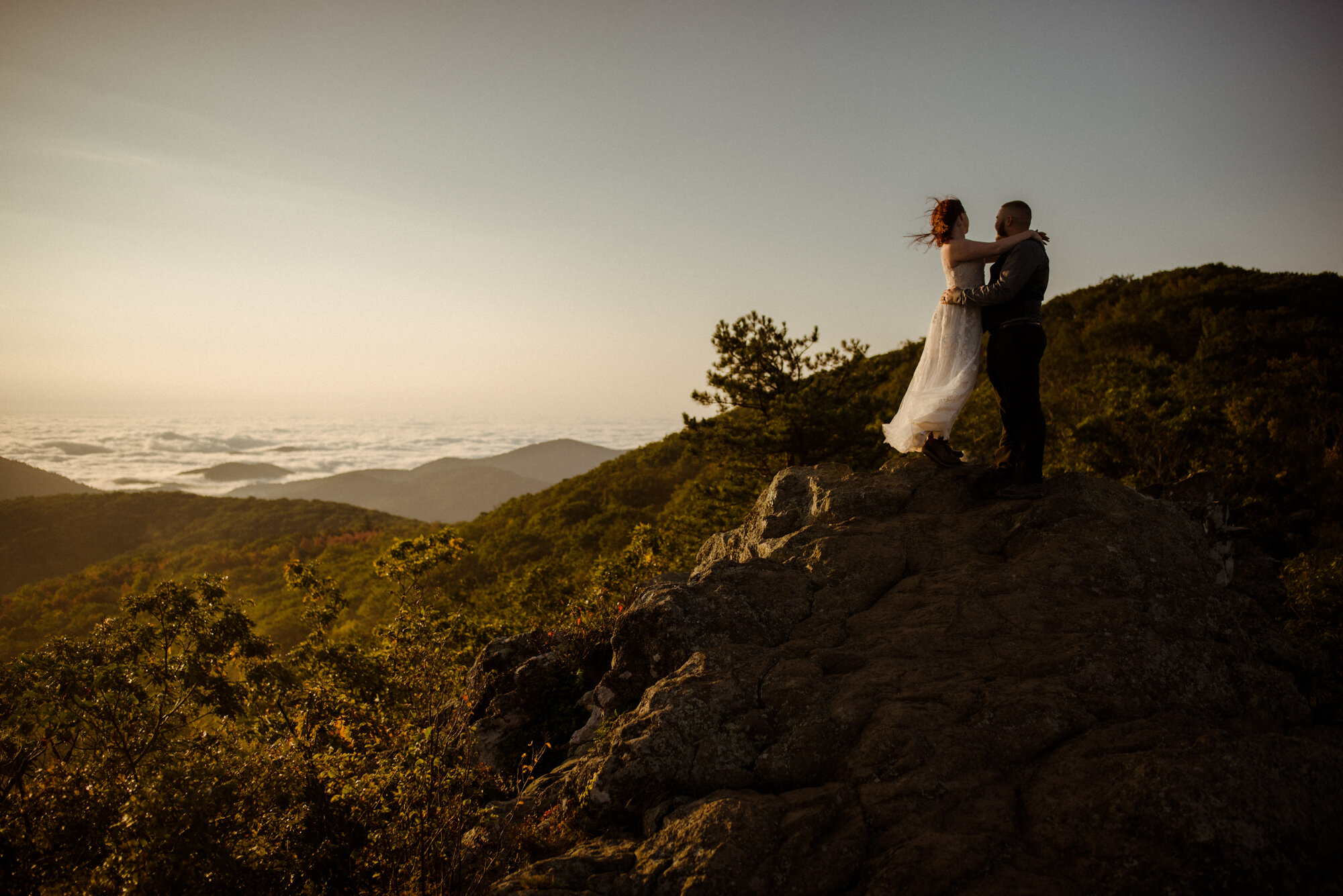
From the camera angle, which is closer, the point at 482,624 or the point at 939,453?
the point at 939,453

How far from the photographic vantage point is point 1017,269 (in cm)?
539

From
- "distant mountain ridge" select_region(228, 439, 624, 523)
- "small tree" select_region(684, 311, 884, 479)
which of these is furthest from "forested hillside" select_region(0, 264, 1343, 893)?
"distant mountain ridge" select_region(228, 439, 624, 523)

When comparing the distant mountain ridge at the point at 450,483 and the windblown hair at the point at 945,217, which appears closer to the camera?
the windblown hair at the point at 945,217

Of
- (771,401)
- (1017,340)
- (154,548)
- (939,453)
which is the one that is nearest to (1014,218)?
(1017,340)

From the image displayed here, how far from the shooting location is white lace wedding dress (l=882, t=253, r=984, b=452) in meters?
6.02

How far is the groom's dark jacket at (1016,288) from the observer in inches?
212

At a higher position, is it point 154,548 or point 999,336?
point 999,336

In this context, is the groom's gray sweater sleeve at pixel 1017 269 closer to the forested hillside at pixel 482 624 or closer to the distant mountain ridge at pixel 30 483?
the forested hillside at pixel 482 624

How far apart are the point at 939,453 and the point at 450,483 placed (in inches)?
5830

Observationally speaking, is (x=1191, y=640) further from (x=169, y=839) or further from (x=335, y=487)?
(x=335, y=487)

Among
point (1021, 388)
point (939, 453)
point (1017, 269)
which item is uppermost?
point (1017, 269)

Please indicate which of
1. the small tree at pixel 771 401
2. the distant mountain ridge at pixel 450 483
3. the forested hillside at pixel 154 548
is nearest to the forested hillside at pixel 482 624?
the small tree at pixel 771 401

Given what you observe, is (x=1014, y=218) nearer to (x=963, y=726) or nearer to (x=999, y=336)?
(x=999, y=336)

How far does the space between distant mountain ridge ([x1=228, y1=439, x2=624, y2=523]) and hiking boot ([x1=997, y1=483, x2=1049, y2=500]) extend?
4743 inches
